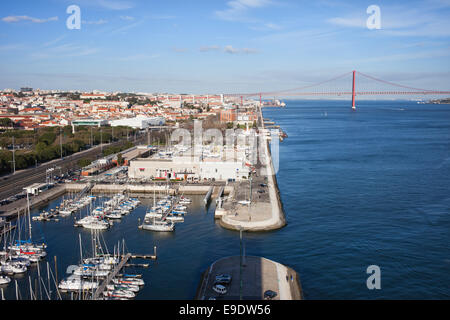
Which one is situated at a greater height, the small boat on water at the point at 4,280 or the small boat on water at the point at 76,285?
the small boat on water at the point at 76,285

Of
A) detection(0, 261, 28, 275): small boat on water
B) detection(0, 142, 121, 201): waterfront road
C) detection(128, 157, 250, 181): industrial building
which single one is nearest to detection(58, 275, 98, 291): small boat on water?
detection(0, 261, 28, 275): small boat on water

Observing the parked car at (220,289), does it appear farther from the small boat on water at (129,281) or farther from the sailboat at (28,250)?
the sailboat at (28,250)

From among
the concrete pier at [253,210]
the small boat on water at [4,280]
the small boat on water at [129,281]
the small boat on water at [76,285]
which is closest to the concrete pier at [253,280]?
the small boat on water at [129,281]

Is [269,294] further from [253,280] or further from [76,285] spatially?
[76,285]

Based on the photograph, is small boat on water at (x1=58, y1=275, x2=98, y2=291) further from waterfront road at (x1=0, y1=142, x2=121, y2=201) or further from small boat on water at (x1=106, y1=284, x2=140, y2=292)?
waterfront road at (x1=0, y1=142, x2=121, y2=201)

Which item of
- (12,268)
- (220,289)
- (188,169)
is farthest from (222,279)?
(188,169)

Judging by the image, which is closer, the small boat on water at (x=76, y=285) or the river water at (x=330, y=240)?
the small boat on water at (x=76, y=285)

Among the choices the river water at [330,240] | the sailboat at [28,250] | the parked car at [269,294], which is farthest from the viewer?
the sailboat at [28,250]

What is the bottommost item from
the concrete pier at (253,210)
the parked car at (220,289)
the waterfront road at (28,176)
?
the parked car at (220,289)

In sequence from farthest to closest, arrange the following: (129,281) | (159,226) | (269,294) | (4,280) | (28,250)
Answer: (159,226)
(28,250)
(4,280)
(129,281)
(269,294)
